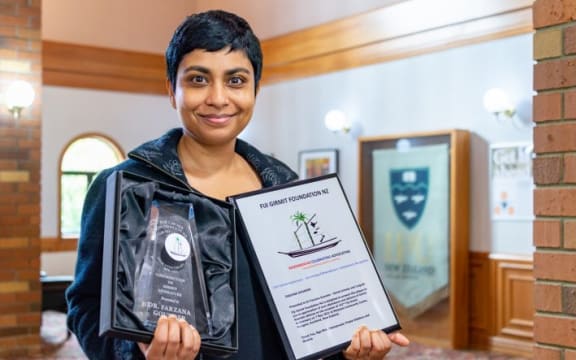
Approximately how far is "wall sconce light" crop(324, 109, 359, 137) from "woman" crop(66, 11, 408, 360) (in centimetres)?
787

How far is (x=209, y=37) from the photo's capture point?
61.9 inches

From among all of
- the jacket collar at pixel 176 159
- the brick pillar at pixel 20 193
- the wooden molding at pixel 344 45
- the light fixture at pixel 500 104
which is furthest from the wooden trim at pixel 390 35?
the jacket collar at pixel 176 159

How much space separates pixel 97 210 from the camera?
59.6 inches

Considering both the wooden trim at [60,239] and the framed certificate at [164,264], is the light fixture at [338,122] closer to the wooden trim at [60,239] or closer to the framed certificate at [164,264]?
the wooden trim at [60,239]

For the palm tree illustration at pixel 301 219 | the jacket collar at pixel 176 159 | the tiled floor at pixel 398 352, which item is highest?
the jacket collar at pixel 176 159

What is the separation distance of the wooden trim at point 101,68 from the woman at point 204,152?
32.9 ft

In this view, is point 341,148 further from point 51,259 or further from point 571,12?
point 571,12

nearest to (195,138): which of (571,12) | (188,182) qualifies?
(188,182)

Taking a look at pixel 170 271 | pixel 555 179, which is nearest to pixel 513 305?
pixel 555 179

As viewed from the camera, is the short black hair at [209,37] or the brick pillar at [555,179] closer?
the short black hair at [209,37]

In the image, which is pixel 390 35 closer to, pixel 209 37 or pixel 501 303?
pixel 501 303

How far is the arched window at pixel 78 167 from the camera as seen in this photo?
38.2 feet

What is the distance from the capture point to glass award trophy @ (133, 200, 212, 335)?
4.32 feet

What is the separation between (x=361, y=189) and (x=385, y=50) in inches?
68.6
